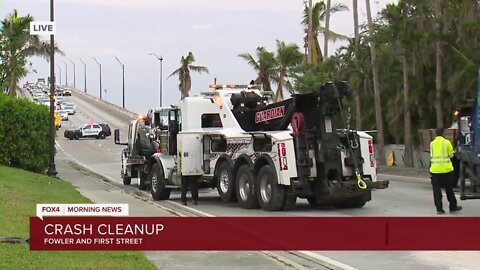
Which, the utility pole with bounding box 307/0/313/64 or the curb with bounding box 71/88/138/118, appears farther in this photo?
the curb with bounding box 71/88/138/118

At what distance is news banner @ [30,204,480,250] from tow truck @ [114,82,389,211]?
51.8 inches

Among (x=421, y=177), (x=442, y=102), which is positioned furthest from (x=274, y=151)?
(x=442, y=102)

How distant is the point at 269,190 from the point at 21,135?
13.3 meters

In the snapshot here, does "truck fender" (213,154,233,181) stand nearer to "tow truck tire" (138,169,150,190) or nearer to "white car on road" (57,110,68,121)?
"tow truck tire" (138,169,150,190)

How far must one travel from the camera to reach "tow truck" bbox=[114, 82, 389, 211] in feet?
48.8

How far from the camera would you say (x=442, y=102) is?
104ft

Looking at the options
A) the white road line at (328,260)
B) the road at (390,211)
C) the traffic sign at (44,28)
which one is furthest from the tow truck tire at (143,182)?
the white road line at (328,260)

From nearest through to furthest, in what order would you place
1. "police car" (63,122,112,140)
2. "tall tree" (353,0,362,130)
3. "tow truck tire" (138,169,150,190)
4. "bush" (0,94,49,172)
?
"tow truck tire" (138,169,150,190) < "bush" (0,94,49,172) < "tall tree" (353,0,362,130) < "police car" (63,122,112,140)

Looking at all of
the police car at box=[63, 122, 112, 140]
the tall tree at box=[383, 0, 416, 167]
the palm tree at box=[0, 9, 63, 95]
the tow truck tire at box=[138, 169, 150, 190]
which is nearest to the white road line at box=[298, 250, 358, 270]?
the tow truck tire at box=[138, 169, 150, 190]

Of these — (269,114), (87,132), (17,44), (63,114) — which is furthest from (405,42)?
(63,114)

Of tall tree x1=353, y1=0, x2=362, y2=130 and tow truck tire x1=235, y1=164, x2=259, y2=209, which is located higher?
tall tree x1=353, y1=0, x2=362, y2=130

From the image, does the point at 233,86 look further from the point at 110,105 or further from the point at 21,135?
the point at 110,105

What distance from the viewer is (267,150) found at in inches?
607

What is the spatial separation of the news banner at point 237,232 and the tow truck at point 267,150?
131 centimetres
